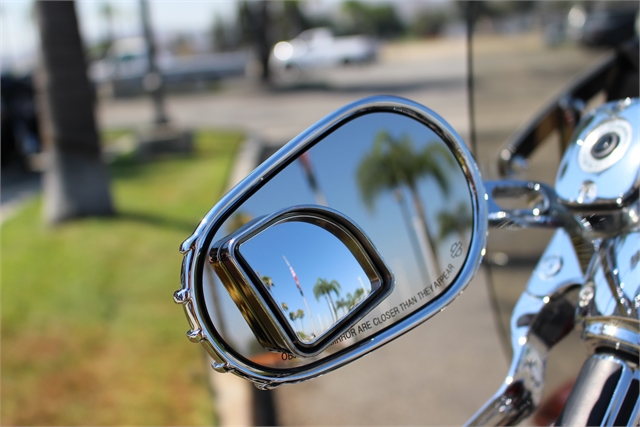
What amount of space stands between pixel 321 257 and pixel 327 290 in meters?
0.05

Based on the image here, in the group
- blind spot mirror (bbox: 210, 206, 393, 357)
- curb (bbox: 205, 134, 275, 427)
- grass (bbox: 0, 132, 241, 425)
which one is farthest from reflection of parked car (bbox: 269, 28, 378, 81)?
blind spot mirror (bbox: 210, 206, 393, 357)

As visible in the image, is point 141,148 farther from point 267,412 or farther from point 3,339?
point 267,412

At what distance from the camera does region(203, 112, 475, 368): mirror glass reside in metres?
0.86

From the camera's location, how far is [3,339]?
3.88 meters

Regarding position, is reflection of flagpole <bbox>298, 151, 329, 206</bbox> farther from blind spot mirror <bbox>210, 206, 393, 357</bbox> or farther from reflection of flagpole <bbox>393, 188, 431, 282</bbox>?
reflection of flagpole <bbox>393, 188, 431, 282</bbox>

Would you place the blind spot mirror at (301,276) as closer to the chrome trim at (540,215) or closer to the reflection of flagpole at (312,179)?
the reflection of flagpole at (312,179)

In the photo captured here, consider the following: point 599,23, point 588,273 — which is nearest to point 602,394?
point 588,273

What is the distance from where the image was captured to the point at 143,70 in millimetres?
28891

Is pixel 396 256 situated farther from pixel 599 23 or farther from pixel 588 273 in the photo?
pixel 599 23

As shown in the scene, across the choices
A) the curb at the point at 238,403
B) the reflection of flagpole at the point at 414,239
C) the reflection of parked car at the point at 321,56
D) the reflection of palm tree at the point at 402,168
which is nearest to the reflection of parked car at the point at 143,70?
the reflection of parked car at the point at 321,56

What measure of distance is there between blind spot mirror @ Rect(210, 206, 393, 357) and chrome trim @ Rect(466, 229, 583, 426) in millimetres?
387

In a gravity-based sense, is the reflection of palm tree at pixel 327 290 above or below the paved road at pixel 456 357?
above

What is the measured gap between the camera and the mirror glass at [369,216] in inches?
33.8

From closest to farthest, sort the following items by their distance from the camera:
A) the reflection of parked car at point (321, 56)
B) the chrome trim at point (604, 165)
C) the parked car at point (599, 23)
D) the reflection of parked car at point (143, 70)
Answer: the chrome trim at point (604, 165) < the parked car at point (599, 23) < the reflection of parked car at point (143, 70) < the reflection of parked car at point (321, 56)
